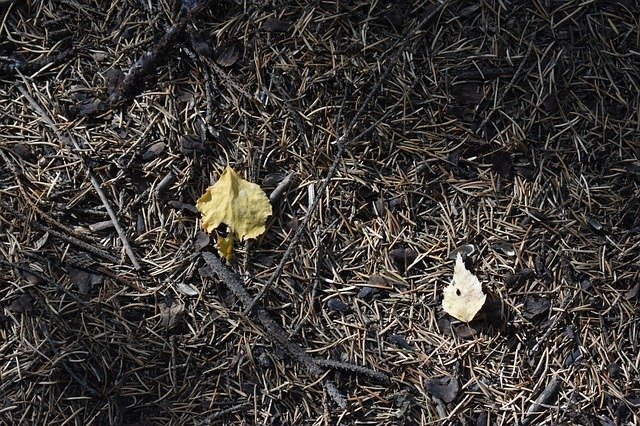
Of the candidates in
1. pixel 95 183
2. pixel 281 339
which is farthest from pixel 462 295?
pixel 95 183

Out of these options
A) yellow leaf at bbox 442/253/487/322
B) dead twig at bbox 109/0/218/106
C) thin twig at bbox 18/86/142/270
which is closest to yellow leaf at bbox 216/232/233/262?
thin twig at bbox 18/86/142/270

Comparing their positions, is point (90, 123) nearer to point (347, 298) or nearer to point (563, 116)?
point (347, 298)

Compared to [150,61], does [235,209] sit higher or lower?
lower

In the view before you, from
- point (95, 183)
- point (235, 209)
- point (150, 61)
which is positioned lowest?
point (235, 209)

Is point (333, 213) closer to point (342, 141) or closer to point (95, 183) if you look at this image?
point (342, 141)

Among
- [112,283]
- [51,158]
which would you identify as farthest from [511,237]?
Answer: [51,158]

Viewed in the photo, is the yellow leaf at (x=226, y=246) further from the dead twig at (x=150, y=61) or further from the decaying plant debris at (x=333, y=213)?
the dead twig at (x=150, y=61)
